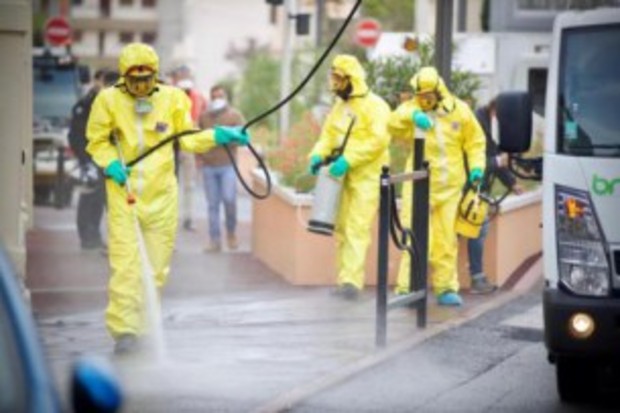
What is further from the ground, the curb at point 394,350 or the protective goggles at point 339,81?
the protective goggles at point 339,81

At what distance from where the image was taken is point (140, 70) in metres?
12.7

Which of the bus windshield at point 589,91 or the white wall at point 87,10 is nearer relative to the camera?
the bus windshield at point 589,91

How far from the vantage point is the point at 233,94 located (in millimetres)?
47312

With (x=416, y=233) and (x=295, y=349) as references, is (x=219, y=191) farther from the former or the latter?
(x=295, y=349)

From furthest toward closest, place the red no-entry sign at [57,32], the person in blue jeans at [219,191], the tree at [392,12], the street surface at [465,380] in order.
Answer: the tree at [392,12] < the red no-entry sign at [57,32] < the person in blue jeans at [219,191] < the street surface at [465,380]

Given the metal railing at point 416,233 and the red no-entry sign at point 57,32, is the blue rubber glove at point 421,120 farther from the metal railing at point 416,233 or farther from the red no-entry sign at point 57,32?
the red no-entry sign at point 57,32

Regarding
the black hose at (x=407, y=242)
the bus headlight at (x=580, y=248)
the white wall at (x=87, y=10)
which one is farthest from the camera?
the white wall at (x=87, y=10)

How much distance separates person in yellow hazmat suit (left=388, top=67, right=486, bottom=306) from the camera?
50.0 ft

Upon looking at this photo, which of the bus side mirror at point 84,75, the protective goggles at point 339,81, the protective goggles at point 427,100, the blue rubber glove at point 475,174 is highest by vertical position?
the protective goggles at point 339,81

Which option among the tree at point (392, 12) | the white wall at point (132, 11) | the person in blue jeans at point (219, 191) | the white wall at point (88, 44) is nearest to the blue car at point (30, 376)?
the person in blue jeans at point (219, 191)

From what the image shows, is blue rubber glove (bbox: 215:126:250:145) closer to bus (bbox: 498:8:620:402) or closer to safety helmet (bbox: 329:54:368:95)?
bus (bbox: 498:8:620:402)

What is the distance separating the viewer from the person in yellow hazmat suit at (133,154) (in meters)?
12.8

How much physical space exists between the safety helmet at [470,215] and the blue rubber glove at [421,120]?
3.53 feet

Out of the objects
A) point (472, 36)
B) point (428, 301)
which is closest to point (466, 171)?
point (428, 301)
